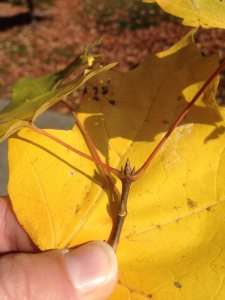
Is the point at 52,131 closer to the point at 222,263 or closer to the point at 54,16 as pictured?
the point at 222,263

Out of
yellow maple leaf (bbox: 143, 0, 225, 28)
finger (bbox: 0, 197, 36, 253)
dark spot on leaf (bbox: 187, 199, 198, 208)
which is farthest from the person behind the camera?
finger (bbox: 0, 197, 36, 253)

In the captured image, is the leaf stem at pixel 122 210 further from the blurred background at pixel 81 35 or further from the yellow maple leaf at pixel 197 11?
the blurred background at pixel 81 35

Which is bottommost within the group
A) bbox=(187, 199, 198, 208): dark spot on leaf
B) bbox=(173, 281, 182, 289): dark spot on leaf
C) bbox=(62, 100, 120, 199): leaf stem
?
bbox=(173, 281, 182, 289): dark spot on leaf

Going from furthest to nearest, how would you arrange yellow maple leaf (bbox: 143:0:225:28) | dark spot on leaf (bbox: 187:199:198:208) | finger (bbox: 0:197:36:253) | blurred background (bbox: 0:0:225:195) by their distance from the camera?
blurred background (bbox: 0:0:225:195), finger (bbox: 0:197:36:253), dark spot on leaf (bbox: 187:199:198:208), yellow maple leaf (bbox: 143:0:225:28)

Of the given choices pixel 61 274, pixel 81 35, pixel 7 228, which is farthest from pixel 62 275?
pixel 81 35

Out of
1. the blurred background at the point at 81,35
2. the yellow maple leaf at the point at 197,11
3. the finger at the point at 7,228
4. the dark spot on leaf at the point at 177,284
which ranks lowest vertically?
the blurred background at the point at 81,35

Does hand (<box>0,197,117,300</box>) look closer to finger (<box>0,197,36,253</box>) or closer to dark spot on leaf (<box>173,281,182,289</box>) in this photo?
dark spot on leaf (<box>173,281,182,289</box>)

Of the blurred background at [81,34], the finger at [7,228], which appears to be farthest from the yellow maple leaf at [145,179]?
the blurred background at [81,34]

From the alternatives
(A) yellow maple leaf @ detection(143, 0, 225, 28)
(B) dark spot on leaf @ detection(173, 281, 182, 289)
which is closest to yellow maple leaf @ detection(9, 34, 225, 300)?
(B) dark spot on leaf @ detection(173, 281, 182, 289)

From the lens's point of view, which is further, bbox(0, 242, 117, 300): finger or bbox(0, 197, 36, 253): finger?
bbox(0, 197, 36, 253): finger
